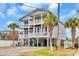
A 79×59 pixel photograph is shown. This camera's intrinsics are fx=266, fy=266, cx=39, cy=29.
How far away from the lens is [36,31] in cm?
296

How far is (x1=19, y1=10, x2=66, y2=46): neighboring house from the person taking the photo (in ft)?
9.70

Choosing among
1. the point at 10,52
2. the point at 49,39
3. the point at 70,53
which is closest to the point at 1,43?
the point at 10,52

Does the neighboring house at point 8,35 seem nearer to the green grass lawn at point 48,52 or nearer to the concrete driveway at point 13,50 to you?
the concrete driveway at point 13,50

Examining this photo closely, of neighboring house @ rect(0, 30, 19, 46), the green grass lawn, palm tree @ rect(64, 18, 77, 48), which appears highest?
palm tree @ rect(64, 18, 77, 48)

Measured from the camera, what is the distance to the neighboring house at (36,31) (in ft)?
9.70

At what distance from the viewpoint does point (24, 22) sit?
2969 mm

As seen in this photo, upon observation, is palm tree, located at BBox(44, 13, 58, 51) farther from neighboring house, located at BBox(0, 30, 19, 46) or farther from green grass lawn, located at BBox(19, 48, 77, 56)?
neighboring house, located at BBox(0, 30, 19, 46)

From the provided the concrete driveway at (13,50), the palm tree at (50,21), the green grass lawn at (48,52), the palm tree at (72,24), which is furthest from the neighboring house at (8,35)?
the palm tree at (72,24)

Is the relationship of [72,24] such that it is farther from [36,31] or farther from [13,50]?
[13,50]

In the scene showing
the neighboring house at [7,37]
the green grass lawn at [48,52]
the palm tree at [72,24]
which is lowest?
the green grass lawn at [48,52]

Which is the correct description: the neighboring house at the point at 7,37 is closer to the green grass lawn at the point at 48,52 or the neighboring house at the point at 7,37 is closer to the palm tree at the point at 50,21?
the green grass lawn at the point at 48,52

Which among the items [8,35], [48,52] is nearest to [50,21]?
[48,52]

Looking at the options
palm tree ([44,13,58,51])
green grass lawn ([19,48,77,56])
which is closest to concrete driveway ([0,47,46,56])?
green grass lawn ([19,48,77,56])

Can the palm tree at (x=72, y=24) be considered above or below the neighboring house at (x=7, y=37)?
above
